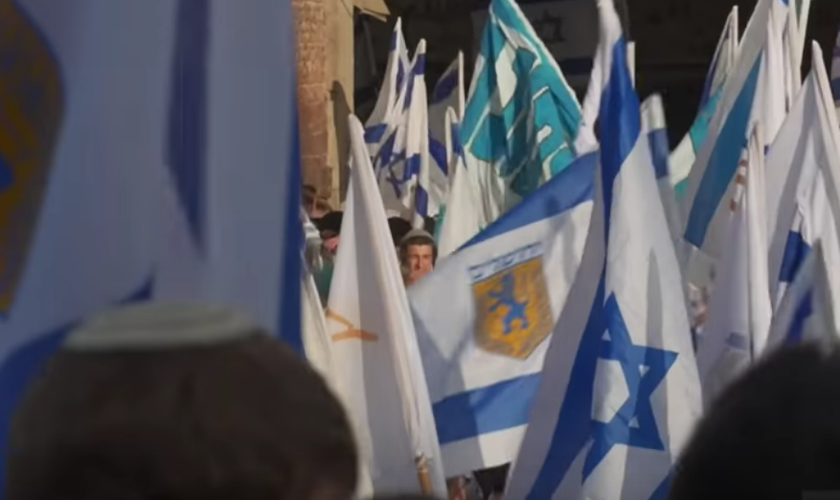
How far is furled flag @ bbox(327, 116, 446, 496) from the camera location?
3.31m

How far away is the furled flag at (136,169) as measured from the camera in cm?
188

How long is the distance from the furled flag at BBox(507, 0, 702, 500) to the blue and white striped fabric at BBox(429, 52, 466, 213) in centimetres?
323

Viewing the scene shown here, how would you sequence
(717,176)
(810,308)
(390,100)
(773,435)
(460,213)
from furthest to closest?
(390,100)
(460,213)
(717,176)
(810,308)
(773,435)

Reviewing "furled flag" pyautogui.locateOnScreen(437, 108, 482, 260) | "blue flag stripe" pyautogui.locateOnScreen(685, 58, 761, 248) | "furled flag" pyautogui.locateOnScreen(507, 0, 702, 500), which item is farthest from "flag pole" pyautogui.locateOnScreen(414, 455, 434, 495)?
"furled flag" pyautogui.locateOnScreen(437, 108, 482, 260)

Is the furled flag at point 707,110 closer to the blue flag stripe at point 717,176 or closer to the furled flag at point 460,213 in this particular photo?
the blue flag stripe at point 717,176

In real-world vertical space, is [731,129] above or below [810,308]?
above

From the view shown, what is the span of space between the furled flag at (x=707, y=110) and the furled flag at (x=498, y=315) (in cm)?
156

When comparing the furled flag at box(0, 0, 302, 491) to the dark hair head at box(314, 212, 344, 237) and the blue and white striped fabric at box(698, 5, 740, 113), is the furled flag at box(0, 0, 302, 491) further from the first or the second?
the blue and white striped fabric at box(698, 5, 740, 113)

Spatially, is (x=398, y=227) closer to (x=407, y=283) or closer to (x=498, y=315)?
(x=407, y=283)

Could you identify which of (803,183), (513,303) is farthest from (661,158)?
(513,303)

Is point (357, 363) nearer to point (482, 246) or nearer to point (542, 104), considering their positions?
point (482, 246)

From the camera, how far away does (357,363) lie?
345cm

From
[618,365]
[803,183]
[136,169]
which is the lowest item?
[618,365]

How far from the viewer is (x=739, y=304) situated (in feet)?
11.9
